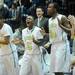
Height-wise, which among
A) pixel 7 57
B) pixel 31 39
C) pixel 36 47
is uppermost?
pixel 31 39

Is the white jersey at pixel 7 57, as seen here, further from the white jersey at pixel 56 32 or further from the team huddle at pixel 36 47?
the white jersey at pixel 56 32

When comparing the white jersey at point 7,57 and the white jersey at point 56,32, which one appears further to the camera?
the white jersey at point 7,57

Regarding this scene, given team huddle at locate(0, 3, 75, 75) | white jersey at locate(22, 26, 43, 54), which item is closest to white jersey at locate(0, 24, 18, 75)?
team huddle at locate(0, 3, 75, 75)

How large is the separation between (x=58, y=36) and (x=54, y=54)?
1.38 ft

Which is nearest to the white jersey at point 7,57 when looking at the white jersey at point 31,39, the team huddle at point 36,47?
the team huddle at point 36,47

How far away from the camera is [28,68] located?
777 centimetres

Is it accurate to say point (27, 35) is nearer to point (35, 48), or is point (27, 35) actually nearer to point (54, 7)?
point (35, 48)

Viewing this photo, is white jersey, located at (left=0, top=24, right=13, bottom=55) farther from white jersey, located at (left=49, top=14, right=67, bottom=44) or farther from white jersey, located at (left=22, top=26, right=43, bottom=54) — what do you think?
white jersey, located at (left=49, top=14, right=67, bottom=44)

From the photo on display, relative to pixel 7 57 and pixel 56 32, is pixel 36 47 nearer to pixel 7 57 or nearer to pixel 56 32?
pixel 56 32

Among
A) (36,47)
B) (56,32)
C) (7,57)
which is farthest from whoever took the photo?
(7,57)

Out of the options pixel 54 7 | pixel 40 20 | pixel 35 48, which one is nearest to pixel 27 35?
pixel 35 48

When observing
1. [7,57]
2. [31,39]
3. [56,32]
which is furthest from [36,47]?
[7,57]

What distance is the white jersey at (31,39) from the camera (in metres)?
7.67

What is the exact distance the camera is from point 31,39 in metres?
7.67
